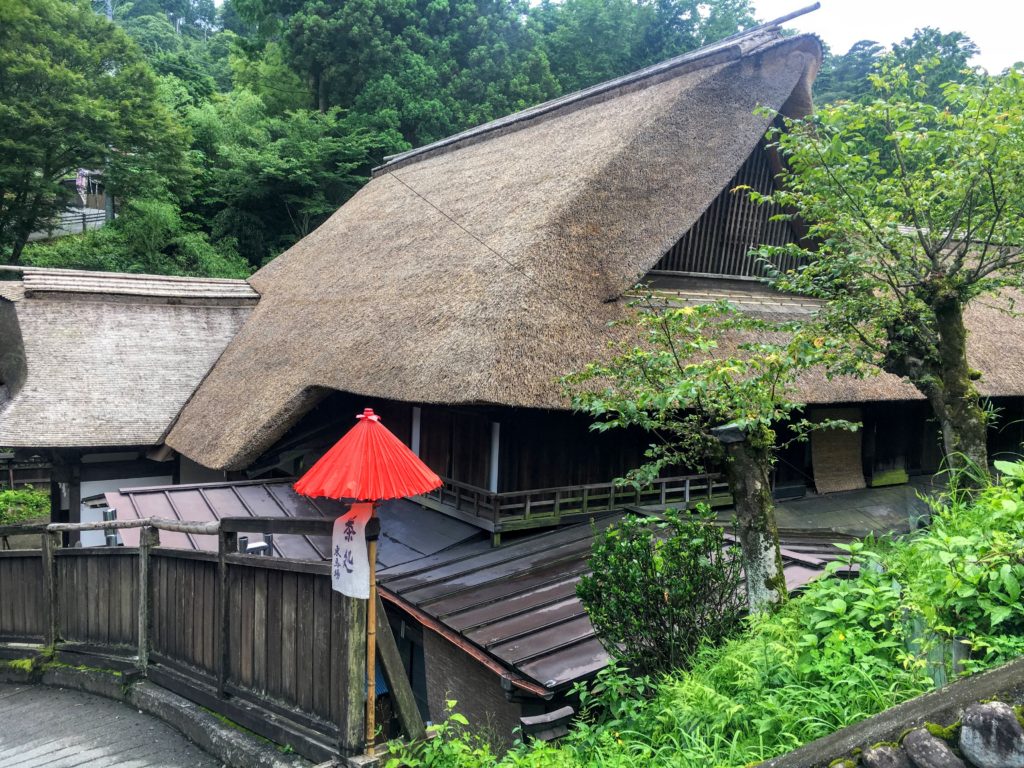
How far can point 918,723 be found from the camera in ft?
6.96

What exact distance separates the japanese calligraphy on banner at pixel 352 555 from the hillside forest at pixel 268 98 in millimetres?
20719

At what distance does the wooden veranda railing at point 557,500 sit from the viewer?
793 centimetres

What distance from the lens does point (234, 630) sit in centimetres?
426

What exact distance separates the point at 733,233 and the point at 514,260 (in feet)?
12.6

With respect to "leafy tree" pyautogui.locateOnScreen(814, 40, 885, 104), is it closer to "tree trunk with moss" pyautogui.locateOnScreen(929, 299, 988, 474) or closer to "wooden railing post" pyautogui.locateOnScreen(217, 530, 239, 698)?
"tree trunk with moss" pyautogui.locateOnScreen(929, 299, 988, 474)

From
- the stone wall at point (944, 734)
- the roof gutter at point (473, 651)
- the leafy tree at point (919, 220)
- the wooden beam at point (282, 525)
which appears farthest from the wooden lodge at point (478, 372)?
the stone wall at point (944, 734)

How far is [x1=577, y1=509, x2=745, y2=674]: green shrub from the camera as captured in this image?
4266mm

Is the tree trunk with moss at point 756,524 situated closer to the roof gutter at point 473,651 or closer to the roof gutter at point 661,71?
the roof gutter at point 473,651

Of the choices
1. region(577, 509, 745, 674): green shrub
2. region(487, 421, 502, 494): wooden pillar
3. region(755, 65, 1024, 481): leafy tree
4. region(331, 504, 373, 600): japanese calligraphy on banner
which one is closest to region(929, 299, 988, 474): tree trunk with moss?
region(755, 65, 1024, 481): leafy tree

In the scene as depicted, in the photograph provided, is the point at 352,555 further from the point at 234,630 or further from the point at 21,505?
the point at 21,505

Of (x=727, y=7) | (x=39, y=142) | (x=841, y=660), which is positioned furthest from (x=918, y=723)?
(x=727, y=7)

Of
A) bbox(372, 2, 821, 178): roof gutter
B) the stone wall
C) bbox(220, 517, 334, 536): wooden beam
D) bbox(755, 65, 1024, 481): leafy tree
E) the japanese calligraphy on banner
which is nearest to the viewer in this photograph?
the stone wall

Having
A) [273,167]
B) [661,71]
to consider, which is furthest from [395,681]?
[273,167]

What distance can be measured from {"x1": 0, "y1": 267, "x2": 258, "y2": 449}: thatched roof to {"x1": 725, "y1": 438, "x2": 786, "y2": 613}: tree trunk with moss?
998 cm
